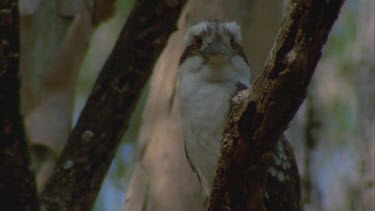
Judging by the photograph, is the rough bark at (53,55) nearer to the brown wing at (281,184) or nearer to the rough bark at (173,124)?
the rough bark at (173,124)

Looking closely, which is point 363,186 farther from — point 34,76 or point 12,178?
point 12,178

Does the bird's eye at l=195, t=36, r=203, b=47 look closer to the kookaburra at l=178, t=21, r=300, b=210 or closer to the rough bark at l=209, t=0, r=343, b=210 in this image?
the kookaburra at l=178, t=21, r=300, b=210

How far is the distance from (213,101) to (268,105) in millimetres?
931

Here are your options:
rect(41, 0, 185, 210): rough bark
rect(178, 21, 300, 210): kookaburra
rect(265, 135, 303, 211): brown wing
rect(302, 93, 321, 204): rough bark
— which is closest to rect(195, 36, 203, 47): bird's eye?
rect(178, 21, 300, 210): kookaburra

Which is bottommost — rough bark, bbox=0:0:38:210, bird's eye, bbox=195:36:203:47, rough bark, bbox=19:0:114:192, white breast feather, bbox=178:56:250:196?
rough bark, bbox=0:0:38:210

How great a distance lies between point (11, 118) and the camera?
3.07 m

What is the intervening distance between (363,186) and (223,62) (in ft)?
5.56

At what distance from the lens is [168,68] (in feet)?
17.6

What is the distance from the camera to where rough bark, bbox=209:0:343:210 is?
2.49 m

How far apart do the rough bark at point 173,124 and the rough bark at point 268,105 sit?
1810 millimetres

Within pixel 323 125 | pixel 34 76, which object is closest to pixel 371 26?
pixel 323 125

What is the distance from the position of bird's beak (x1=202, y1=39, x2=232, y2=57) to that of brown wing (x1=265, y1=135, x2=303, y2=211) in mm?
440

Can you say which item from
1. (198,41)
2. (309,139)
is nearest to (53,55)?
(198,41)

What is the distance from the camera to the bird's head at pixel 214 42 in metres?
3.78
